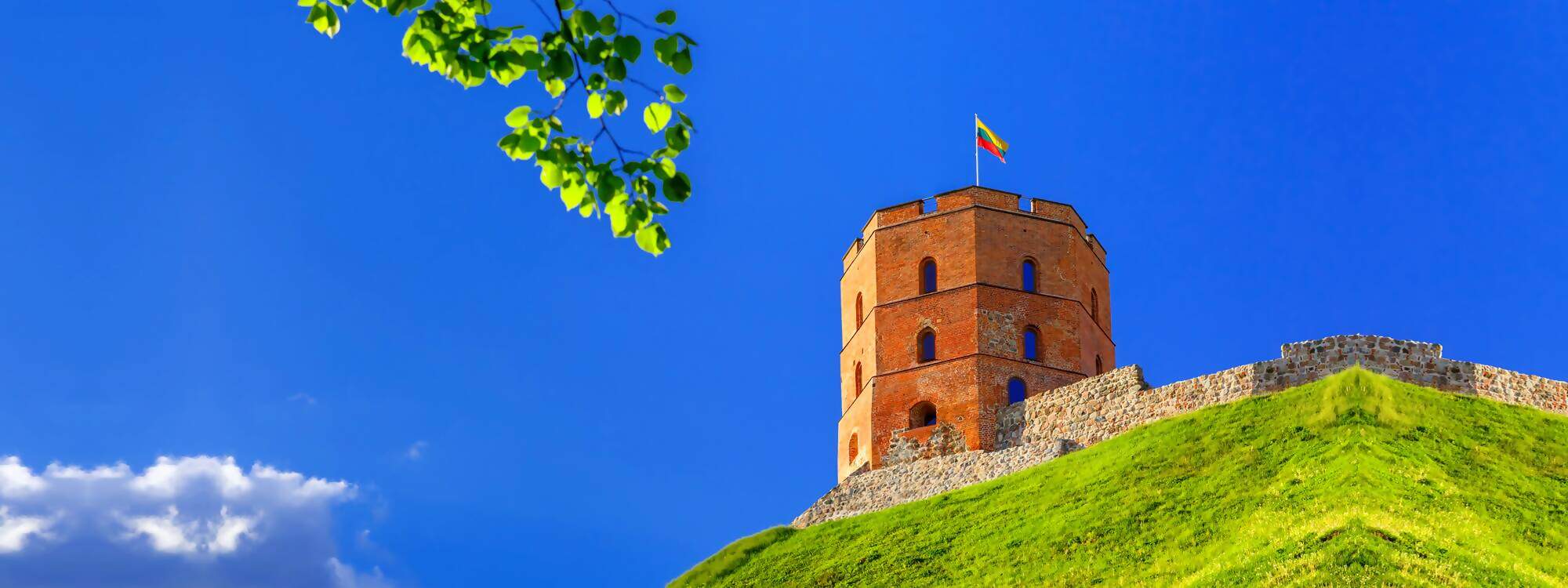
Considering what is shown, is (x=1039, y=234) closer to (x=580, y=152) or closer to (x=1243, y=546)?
(x=1243, y=546)

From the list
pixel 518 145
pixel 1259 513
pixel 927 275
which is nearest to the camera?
pixel 518 145

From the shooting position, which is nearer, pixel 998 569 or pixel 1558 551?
pixel 1558 551

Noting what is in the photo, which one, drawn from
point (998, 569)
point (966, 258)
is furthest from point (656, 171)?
point (966, 258)

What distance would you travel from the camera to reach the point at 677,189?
927 cm

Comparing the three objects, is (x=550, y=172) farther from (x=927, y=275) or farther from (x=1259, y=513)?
(x=927, y=275)

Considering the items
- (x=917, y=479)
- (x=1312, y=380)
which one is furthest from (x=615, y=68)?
(x=917, y=479)

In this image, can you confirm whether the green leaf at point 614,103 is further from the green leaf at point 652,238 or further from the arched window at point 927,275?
the arched window at point 927,275

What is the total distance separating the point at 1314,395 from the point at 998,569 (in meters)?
9.45

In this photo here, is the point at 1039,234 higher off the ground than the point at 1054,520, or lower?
higher

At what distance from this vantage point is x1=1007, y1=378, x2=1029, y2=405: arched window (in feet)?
138

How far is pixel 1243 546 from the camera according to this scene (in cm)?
2569

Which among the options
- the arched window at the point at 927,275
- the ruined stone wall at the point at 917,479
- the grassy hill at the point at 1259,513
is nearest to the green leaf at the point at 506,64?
the grassy hill at the point at 1259,513

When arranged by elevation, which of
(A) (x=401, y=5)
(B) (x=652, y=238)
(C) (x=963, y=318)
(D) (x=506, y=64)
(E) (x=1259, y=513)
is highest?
(C) (x=963, y=318)

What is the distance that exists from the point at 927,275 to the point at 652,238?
35.1 metres
